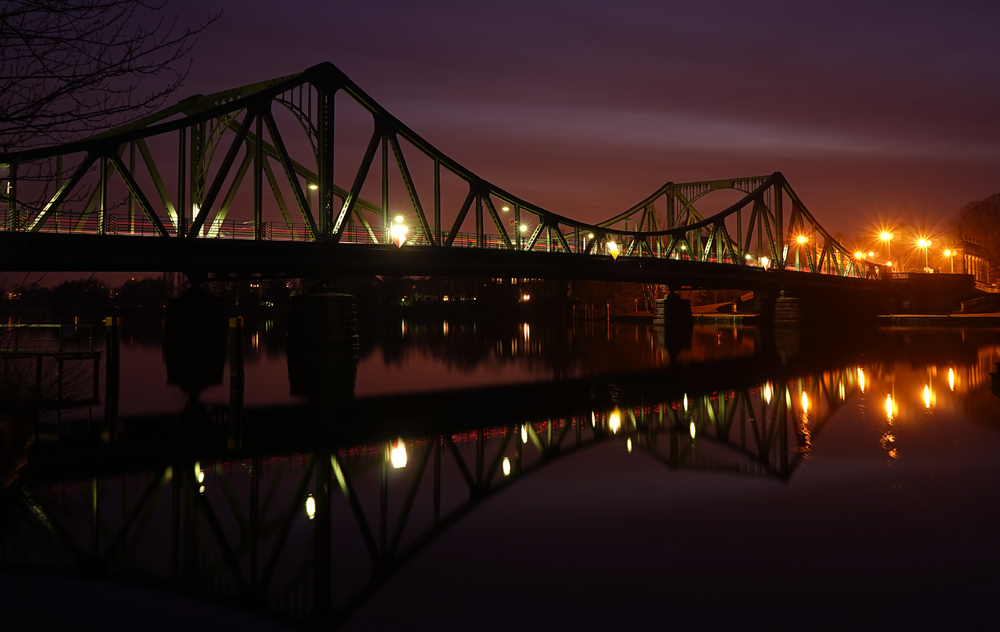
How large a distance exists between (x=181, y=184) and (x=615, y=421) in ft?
109

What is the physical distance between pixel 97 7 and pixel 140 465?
8391 mm

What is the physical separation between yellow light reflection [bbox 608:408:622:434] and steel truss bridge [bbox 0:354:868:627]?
0.05m

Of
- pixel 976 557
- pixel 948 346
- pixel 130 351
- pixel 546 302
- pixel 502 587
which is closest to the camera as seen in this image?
pixel 502 587

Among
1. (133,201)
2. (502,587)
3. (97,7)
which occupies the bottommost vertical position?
(502,587)

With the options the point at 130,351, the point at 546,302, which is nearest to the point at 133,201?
the point at 130,351

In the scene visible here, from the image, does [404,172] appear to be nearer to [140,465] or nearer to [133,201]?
[133,201]

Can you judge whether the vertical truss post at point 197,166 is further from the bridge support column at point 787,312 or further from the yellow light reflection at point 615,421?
the bridge support column at point 787,312

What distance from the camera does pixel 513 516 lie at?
10.3m

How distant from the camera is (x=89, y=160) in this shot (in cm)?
3947

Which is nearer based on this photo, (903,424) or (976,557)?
(976,557)

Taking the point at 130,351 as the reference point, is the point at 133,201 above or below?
above

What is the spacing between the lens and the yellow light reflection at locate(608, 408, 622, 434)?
59.7 feet

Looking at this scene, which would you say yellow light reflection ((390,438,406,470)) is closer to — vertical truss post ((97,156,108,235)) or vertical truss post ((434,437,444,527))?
vertical truss post ((434,437,444,527))

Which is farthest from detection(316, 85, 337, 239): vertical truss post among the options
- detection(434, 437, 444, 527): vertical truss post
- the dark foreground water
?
detection(434, 437, 444, 527): vertical truss post
